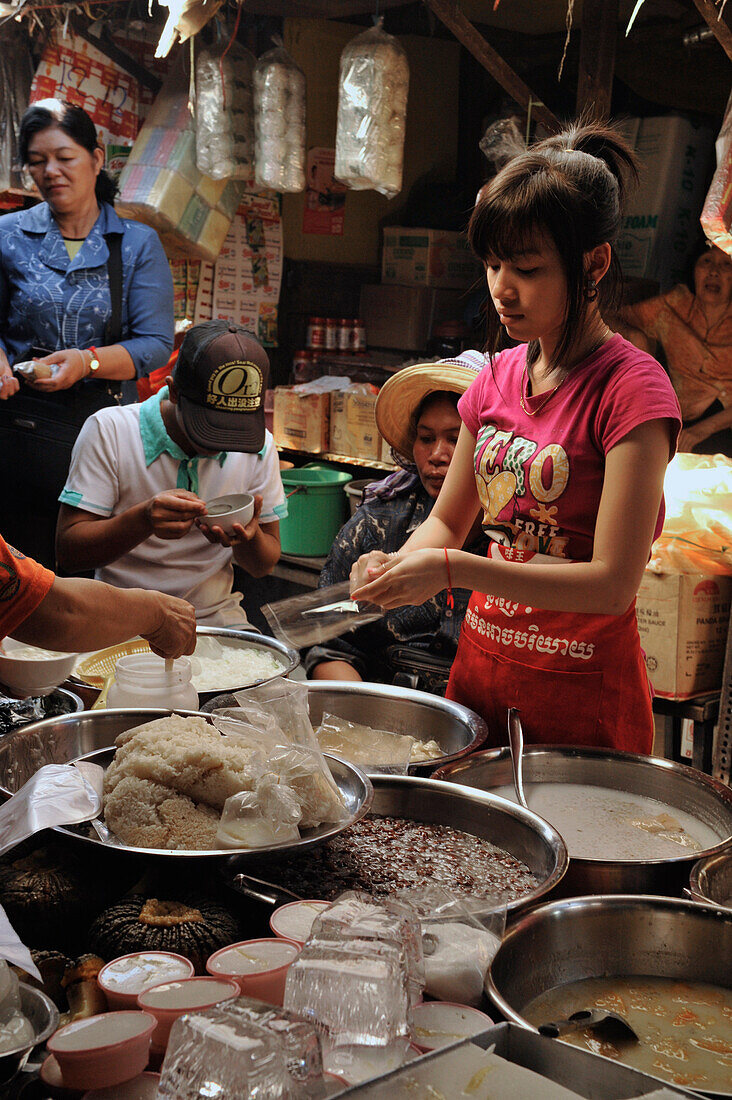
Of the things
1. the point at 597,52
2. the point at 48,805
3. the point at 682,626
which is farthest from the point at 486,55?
the point at 48,805

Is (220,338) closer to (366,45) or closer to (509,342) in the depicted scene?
(509,342)

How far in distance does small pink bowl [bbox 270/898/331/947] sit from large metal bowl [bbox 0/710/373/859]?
66mm

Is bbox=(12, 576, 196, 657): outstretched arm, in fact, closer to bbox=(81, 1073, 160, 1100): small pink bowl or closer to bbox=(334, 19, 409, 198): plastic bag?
bbox=(81, 1073, 160, 1100): small pink bowl

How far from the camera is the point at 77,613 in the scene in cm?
153

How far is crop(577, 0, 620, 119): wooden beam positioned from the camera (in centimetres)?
393

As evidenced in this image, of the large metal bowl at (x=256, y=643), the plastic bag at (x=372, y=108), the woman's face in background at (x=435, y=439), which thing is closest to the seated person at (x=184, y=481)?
the large metal bowl at (x=256, y=643)

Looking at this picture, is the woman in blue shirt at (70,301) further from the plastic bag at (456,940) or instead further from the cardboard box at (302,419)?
the plastic bag at (456,940)

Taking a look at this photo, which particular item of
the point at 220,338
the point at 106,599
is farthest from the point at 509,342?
the point at 106,599

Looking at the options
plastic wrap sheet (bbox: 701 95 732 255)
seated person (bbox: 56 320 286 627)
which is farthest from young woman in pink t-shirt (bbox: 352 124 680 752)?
plastic wrap sheet (bbox: 701 95 732 255)

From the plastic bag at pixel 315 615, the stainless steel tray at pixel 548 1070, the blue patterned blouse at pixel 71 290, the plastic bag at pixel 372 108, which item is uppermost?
the plastic bag at pixel 372 108

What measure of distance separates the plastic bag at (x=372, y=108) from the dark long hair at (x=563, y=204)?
2550 millimetres

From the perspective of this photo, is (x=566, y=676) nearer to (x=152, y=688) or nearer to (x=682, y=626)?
(x=152, y=688)

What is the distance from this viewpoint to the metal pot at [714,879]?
125cm

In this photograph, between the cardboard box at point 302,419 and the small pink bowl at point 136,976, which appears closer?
→ the small pink bowl at point 136,976
